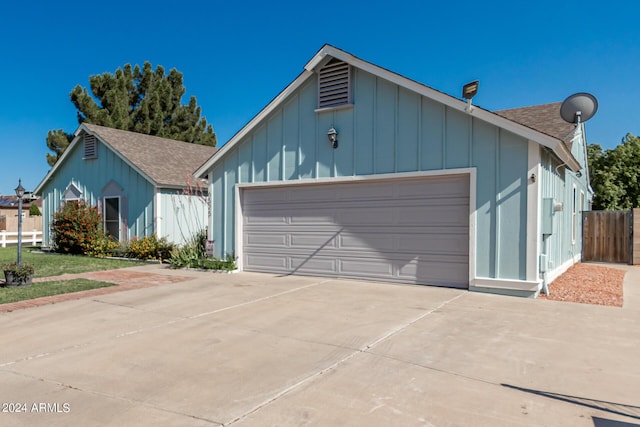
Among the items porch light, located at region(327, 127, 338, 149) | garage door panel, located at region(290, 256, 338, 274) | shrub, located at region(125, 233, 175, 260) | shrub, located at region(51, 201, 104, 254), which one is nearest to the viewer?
porch light, located at region(327, 127, 338, 149)

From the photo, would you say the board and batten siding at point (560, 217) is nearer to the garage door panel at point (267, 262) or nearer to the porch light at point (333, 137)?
the porch light at point (333, 137)

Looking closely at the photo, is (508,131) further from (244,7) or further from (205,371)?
(244,7)

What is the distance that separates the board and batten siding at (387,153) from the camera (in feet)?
25.4

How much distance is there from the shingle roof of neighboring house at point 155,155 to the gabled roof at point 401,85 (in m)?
3.74

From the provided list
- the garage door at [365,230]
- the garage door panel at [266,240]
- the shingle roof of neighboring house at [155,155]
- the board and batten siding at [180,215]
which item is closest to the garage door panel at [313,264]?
the garage door at [365,230]

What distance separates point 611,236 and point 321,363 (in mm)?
13822

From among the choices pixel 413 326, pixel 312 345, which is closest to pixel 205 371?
pixel 312 345

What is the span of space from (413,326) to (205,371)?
2855 millimetres

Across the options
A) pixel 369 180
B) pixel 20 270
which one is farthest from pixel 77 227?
pixel 369 180

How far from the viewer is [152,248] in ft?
46.0

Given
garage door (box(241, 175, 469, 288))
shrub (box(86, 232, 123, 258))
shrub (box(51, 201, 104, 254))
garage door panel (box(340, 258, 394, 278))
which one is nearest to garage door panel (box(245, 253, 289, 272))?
garage door (box(241, 175, 469, 288))

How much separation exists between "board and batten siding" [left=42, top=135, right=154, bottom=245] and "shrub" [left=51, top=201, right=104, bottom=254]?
770 mm

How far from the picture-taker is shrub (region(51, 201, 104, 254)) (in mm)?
15391

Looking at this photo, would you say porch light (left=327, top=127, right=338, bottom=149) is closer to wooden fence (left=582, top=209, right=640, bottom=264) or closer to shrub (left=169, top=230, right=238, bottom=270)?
shrub (left=169, top=230, right=238, bottom=270)
